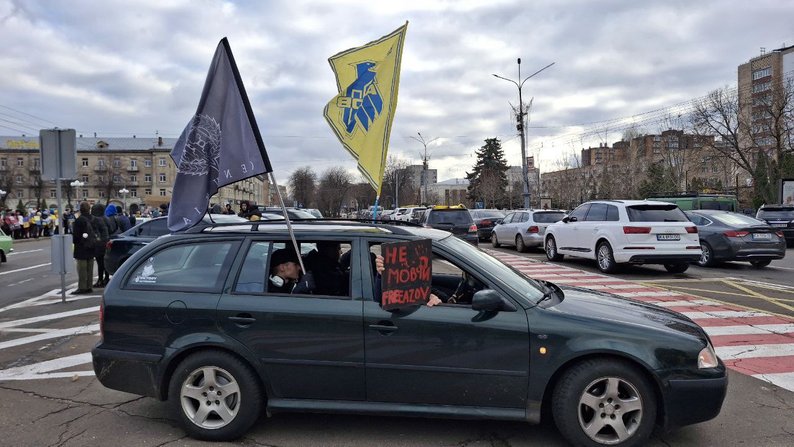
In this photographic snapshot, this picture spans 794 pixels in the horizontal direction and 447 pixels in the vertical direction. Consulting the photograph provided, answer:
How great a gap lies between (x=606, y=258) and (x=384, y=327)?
1042 centimetres

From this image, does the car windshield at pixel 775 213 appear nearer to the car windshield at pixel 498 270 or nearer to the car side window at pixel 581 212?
the car side window at pixel 581 212

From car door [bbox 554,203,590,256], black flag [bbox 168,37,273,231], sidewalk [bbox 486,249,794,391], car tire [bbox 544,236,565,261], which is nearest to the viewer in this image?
black flag [bbox 168,37,273,231]

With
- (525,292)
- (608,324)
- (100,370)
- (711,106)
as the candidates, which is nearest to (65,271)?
(100,370)

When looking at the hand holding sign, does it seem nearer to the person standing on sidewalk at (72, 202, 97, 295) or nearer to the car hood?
the car hood

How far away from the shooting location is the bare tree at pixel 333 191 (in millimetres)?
89800

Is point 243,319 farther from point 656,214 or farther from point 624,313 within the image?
point 656,214

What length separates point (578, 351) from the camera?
3465 mm

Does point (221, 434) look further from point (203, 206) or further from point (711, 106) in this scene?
point (711, 106)

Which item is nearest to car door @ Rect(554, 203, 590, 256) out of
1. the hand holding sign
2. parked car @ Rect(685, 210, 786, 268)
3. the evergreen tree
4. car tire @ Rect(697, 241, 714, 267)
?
parked car @ Rect(685, 210, 786, 268)

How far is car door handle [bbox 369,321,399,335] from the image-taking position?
3.64 m

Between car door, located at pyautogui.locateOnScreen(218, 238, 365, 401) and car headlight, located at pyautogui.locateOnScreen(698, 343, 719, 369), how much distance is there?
7.48ft

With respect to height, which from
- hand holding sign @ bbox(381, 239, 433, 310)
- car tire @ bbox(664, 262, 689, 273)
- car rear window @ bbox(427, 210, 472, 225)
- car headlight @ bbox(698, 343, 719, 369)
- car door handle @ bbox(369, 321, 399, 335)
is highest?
car rear window @ bbox(427, 210, 472, 225)

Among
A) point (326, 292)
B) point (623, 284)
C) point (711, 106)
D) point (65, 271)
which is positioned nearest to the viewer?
point (326, 292)

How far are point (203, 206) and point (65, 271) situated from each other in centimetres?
694
